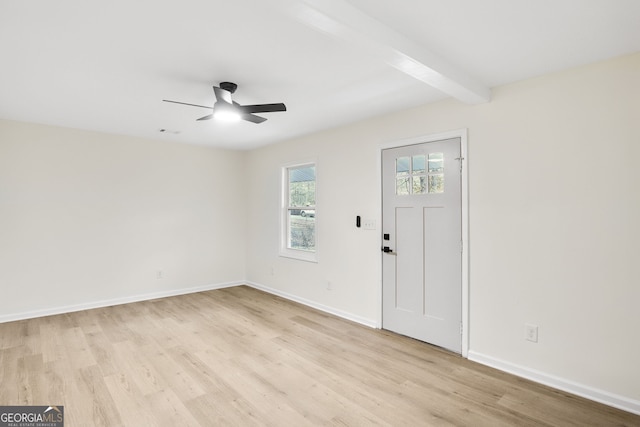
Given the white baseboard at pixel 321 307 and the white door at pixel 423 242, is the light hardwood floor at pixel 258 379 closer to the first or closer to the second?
the white baseboard at pixel 321 307

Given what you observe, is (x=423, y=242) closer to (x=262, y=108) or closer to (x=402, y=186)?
(x=402, y=186)

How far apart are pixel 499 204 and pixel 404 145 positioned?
3.79ft

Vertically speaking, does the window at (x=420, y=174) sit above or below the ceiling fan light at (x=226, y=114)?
below

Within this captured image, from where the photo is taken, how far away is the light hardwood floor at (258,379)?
2170 mm

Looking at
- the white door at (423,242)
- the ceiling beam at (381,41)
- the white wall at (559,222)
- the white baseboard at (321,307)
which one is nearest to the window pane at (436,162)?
the white door at (423,242)

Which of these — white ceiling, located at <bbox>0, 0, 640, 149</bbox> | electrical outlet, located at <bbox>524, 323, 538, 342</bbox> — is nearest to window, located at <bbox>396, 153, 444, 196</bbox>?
white ceiling, located at <bbox>0, 0, 640, 149</bbox>

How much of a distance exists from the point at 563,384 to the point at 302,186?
380cm

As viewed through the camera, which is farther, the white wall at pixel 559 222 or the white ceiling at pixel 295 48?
the white wall at pixel 559 222

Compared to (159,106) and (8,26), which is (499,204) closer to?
(159,106)

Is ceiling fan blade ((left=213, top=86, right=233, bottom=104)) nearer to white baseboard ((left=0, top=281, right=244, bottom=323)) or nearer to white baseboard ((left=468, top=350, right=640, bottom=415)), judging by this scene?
white baseboard ((left=468, top=350, right=640, bottom=415))

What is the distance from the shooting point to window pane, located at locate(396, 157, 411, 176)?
3520 millimetres

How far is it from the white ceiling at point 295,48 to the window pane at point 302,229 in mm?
1946

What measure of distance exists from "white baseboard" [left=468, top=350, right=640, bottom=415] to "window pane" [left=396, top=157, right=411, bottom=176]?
1872mm

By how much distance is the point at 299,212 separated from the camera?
5.18 m
